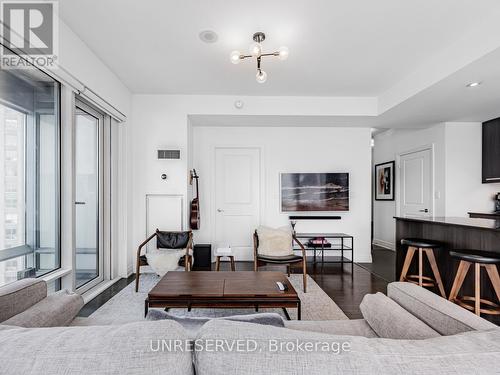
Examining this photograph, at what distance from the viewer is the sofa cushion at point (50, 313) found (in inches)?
44.0

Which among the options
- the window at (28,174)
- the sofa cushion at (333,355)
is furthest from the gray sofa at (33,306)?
the window at (28,174)

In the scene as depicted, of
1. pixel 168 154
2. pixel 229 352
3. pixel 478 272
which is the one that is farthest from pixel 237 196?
pixel 229 352

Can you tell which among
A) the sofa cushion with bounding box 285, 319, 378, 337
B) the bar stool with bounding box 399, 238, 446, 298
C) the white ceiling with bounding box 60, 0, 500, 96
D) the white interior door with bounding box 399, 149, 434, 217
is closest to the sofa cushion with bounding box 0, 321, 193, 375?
the sofa cushion with bounding box 285, 319, 378, 337

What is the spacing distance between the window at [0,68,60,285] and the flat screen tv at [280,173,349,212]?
10.9 ft

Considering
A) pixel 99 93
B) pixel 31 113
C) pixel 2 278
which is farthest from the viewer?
pixel 99 93

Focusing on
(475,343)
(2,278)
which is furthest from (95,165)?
(475,343)

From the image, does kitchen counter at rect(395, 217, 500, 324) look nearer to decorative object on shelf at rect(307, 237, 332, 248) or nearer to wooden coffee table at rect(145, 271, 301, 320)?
decorative object on shelf at rect(307, 237, 332, 248)

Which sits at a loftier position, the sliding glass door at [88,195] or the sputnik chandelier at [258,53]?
the sputnik chandelier at [258,53]

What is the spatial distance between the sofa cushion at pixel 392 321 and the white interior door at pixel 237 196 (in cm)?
349

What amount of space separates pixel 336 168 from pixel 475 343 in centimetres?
433

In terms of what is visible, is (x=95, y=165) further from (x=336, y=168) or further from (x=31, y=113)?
(x=336, y=168)

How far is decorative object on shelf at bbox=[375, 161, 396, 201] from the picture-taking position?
5754 mm

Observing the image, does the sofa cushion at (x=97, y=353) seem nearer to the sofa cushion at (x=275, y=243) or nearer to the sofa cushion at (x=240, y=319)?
the sofa cushion at (x=240, y=319)

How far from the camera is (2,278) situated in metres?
2.03
